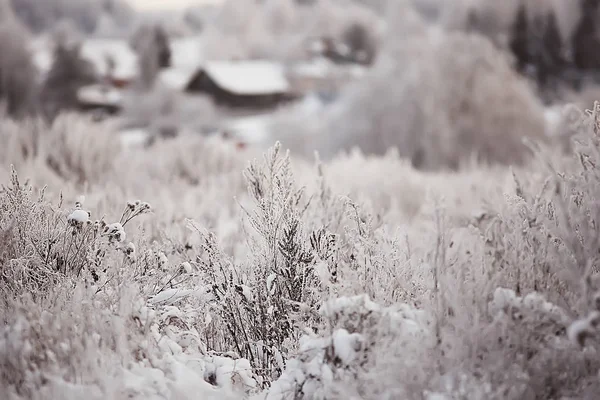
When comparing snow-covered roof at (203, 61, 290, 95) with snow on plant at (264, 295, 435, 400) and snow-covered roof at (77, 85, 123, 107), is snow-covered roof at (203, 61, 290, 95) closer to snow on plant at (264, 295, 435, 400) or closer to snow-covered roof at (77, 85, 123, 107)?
snow-covered roof at (77, 85, 123, 107)

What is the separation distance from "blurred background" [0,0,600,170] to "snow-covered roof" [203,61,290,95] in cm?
16

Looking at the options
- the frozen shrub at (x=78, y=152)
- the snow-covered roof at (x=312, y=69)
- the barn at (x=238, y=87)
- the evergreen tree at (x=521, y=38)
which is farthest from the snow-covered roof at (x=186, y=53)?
the frozen shrub at (x=78, y=152)

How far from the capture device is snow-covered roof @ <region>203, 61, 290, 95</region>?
3828 cm

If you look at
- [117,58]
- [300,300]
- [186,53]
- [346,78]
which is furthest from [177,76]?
[300,300]

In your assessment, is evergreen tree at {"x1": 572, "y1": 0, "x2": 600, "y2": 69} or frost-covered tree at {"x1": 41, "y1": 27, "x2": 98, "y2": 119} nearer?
evergreen tree at {"x1": 572, "y1": 0, "x2": 600, "y2": 69}

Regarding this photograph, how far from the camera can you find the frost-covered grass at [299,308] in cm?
176

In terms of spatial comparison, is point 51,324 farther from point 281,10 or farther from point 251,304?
point 281,10

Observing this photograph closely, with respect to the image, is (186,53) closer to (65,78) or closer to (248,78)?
(248,78)

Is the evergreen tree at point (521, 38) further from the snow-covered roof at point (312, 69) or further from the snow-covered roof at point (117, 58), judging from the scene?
the snow-covered roof at point (117, 58)

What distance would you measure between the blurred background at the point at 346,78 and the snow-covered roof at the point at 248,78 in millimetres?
161

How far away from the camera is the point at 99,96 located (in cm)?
3550

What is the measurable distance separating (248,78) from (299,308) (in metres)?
39.7

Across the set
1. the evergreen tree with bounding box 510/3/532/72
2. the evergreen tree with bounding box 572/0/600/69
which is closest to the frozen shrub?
the evergreen tree with bounding box 572/0/600/69

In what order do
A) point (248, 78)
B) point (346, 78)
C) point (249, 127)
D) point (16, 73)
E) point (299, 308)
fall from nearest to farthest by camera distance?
point (299, 308)
point (16, 73)
point (249, 127)
point (248, 78)
point (346, 78)
